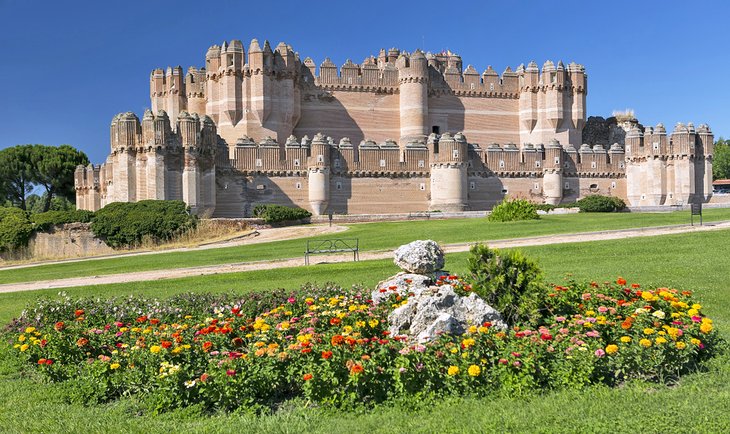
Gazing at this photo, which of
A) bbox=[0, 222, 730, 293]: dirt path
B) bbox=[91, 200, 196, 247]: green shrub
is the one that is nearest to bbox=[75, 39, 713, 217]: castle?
bbox=[91, 200, 196, 247]: green shrub

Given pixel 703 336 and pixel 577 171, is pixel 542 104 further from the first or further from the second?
pixel 703 336

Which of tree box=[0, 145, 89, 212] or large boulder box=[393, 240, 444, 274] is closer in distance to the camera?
large boulder box=[393, 240, 444, 274]

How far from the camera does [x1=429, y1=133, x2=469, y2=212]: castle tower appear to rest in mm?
48750

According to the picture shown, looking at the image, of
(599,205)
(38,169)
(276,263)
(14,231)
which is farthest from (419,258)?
(38,169)

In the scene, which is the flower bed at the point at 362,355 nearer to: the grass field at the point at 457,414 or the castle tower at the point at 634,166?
the grass field at the point at 457,414

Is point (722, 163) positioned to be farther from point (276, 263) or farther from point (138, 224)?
point (276, 263)

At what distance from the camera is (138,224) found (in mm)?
34188

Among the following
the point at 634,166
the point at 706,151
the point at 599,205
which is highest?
the point at 706,151

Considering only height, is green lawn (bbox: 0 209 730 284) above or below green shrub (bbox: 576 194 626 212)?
below

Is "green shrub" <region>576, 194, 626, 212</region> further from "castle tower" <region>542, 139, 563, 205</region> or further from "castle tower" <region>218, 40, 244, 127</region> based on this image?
"castle tower" <region>218, 40, 244, 127</region>

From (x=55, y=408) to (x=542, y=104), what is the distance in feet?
189

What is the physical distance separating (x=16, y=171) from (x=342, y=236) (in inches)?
1922

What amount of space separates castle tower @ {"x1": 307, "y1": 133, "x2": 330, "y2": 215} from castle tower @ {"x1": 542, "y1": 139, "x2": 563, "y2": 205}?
19.0 metres

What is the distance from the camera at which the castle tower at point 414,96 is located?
2219 inches
